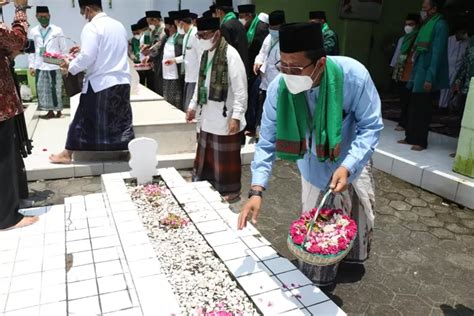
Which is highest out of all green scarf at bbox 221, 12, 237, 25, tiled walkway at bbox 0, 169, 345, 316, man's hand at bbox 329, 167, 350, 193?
green scarf at bbox 221, 12, 237, 25

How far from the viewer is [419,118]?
240 inches

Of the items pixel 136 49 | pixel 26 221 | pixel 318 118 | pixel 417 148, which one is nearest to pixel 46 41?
pixel 136 49

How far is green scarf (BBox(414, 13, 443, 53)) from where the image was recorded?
571 centimetres

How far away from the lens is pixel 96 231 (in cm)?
344

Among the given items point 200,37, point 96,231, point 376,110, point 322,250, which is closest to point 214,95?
point 200,37

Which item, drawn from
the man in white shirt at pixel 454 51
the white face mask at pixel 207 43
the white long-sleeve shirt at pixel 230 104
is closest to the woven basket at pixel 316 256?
the white long-sleeve shirt at pixel 230 104

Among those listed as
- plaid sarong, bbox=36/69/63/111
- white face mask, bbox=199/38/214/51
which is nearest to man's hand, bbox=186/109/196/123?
white face mask, bbox=199/38/214/51

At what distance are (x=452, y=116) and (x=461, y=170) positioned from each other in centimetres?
487

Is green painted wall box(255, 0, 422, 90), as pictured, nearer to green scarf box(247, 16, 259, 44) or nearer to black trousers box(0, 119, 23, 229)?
green scarf box(247, 16, 259, 44)

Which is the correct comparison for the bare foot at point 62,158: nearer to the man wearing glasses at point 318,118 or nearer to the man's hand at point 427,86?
the man wearing glasses at point 318,118

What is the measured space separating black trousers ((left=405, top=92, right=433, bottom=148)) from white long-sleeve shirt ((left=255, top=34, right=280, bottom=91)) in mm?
2029

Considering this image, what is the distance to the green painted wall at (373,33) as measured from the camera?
11502mm

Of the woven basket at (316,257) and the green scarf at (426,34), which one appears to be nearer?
the woven basket at (316,257)

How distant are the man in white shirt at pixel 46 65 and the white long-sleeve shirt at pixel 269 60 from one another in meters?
3.86
